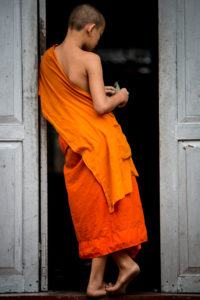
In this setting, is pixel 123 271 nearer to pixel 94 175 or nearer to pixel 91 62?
pixel 94 175

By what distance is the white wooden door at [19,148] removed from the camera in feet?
8.61

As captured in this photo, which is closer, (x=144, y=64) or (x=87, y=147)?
(x=87, y=147)

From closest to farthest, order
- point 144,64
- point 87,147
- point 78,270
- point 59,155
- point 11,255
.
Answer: point 87,147, point 11,255, point 78,270, point 144,64, point 59,155

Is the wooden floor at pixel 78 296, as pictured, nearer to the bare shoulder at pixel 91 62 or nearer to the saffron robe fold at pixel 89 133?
the saffron robe fold at pixel 89 133

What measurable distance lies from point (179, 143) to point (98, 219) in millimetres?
812

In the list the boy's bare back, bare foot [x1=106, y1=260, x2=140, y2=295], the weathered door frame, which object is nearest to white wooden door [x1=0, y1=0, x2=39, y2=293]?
the weathered door frame

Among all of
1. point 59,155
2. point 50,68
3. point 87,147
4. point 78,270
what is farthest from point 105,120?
point 59,155

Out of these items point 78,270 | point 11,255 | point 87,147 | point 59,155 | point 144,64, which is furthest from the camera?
point 59,155

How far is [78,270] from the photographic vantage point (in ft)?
10.8

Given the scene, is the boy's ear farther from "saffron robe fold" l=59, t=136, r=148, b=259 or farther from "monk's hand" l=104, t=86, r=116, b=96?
"saffron robe fold" l=59, t=136, r=148, b=259

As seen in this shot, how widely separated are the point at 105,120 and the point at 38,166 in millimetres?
602

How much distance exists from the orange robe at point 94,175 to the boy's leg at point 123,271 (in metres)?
0.11

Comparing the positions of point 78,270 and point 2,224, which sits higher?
point 2,224

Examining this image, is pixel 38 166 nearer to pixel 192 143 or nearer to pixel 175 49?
pixel 192 143
